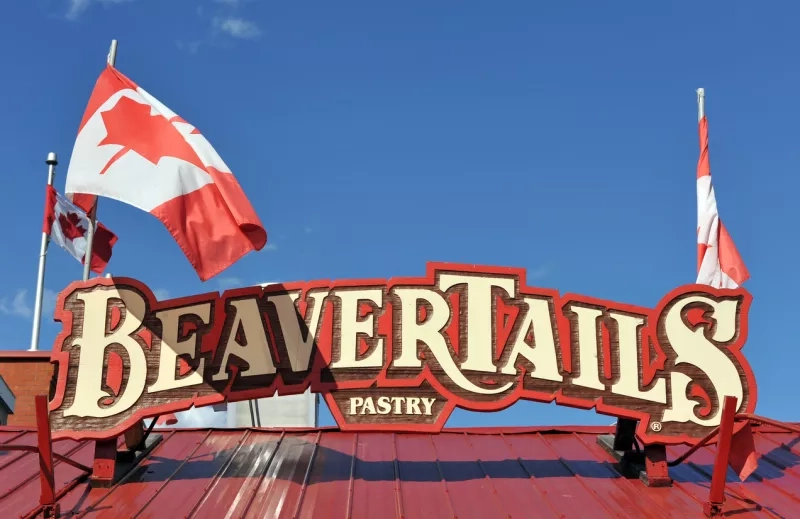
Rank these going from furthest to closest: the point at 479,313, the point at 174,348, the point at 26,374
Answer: the point at 26,374 → the point at 479,313 → the point at 174,348

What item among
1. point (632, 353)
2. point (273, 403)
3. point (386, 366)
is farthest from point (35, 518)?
point (273, 403)

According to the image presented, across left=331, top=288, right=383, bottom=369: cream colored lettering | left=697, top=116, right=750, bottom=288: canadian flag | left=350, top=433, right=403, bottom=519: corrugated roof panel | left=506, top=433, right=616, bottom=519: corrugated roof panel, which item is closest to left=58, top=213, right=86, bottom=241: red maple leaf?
left=350, top=433, right=403, bottom=519: corrugated roof panel

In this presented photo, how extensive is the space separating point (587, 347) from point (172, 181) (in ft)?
18.2

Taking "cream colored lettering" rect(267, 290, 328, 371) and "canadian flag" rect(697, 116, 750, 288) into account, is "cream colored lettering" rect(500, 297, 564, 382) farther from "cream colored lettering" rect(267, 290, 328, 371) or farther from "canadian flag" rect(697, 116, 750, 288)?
"canadian flag" rect(697, 116, 750, 288)

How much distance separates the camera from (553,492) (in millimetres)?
11273

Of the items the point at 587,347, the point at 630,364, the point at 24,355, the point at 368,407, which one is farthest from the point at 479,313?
the point at 24,355

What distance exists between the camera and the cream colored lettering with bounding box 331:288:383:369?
11.5 m

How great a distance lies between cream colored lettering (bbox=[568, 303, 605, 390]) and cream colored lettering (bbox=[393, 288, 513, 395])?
958 mm

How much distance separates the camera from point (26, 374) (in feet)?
51.7

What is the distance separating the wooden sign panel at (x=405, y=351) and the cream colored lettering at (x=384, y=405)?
18 millimetres

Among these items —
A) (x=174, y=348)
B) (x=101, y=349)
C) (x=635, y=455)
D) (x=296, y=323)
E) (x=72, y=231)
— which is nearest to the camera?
(x=101, y=349)

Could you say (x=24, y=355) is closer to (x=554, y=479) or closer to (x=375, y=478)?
(x=375, y=478)

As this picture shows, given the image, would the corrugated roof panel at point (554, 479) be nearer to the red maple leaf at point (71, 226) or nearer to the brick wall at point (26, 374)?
the brick wall at point (26, 374)

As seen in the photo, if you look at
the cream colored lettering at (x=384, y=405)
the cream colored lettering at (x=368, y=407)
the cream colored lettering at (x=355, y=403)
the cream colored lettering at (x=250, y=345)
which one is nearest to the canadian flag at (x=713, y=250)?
the cream colored lettering at (x=384, y=405)
